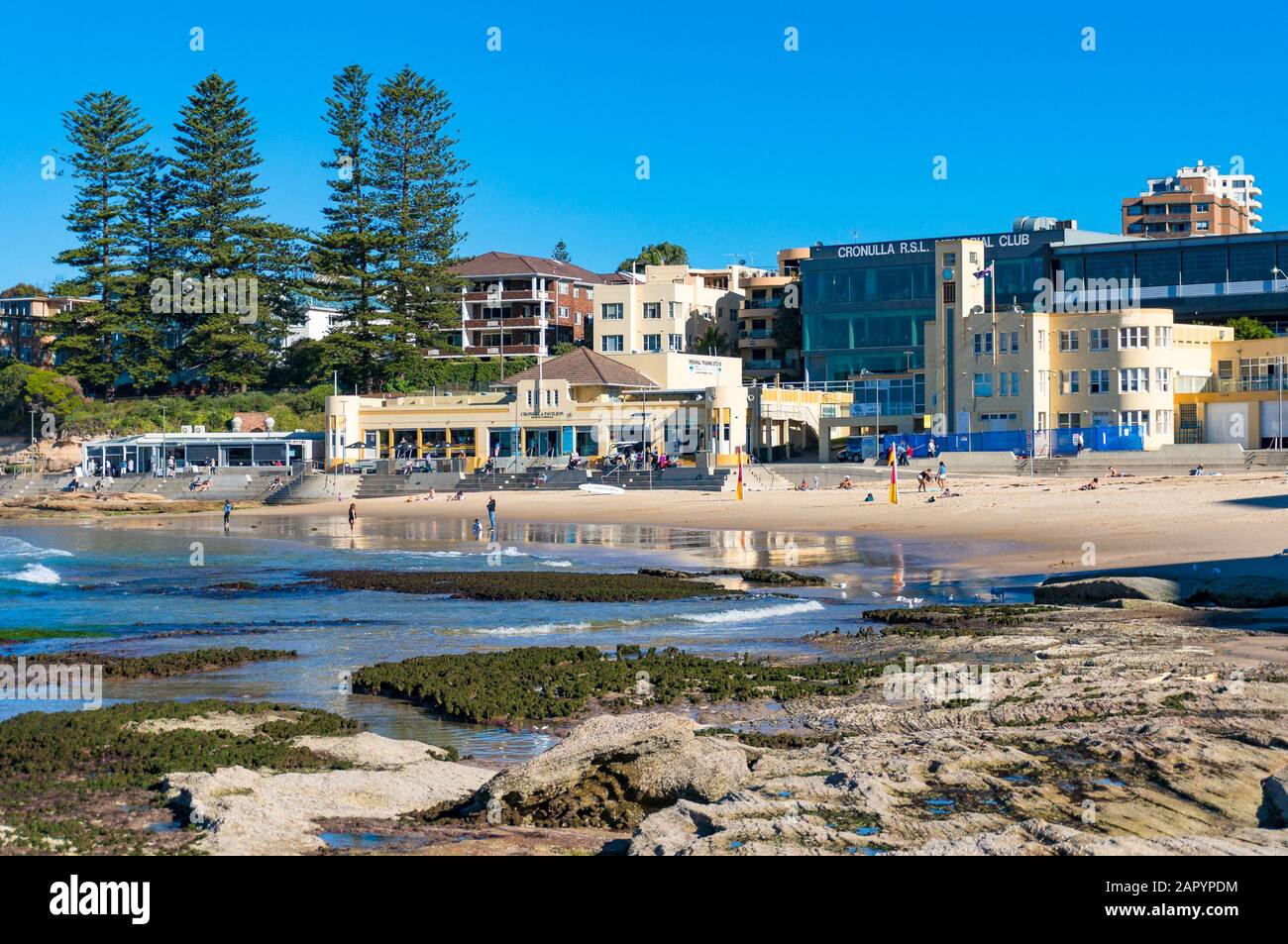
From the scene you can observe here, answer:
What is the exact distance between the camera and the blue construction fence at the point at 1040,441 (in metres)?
64.1

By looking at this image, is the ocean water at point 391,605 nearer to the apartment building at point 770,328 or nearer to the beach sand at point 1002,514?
the beach sand at point 1002,514

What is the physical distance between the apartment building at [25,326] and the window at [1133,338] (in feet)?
232

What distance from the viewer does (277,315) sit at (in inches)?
3556

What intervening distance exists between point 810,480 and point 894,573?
30.0m

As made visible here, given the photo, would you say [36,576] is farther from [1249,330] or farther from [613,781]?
[1249,330]

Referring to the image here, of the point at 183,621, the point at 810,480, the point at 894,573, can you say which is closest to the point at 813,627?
the point at 894,573

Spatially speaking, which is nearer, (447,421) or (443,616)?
(443,616)

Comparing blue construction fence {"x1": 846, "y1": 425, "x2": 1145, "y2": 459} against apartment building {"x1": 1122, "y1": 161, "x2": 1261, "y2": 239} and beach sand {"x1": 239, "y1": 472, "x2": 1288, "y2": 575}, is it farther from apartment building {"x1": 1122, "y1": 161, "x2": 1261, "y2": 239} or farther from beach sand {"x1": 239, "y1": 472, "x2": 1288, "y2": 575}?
apartment building {"x1": 1122, "y1": 161, "x2": 1261, "y2": 239}

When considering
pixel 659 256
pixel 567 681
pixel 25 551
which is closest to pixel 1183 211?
pixel 659 256

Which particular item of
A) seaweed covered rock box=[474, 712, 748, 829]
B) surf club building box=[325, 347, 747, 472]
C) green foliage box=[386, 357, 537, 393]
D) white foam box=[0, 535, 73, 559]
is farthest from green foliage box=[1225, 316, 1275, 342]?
seaweed covered rock box=[474, 712, 748, 829]

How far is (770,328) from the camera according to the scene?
99.6 m

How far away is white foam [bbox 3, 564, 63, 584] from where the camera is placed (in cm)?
3444

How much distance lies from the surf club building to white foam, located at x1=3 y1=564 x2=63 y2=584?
33.8m
